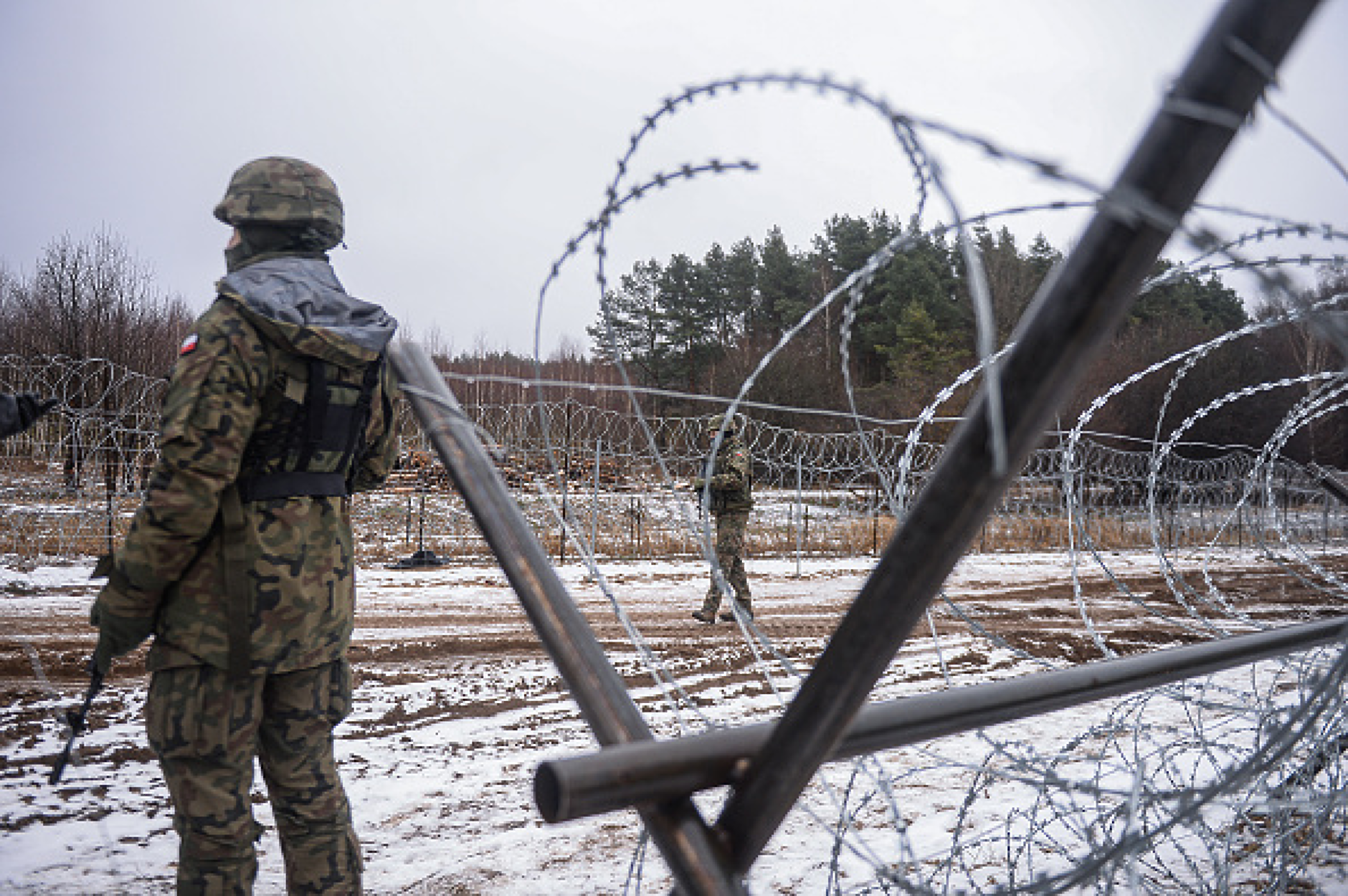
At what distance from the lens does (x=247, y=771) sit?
7.30ft

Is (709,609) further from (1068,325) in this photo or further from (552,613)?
(1068,325)

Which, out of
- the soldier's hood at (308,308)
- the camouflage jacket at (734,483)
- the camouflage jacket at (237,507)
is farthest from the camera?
the camouflage jacket at (734,483)

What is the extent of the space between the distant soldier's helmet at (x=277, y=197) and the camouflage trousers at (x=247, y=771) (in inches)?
44.3

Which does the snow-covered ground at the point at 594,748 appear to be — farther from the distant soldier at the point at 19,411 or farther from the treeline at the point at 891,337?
the treeline at the point at 891,337

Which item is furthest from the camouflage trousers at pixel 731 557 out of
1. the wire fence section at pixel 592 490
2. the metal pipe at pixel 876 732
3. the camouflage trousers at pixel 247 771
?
the metal pipe at pixel 876 732

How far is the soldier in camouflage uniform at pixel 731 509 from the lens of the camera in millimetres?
8578

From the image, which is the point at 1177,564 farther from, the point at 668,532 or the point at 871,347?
the point at 871,347

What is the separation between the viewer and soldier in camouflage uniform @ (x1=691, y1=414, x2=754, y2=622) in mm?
8578

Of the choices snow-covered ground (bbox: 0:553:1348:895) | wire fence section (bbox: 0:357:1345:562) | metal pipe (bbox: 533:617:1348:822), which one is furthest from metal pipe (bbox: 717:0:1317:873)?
wire fence section (bbox: 0:357:1345:562)

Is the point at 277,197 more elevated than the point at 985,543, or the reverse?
the point at 277,197

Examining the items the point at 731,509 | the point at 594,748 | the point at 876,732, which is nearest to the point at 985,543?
the point at 731,509

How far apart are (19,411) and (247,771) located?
50.4 inches

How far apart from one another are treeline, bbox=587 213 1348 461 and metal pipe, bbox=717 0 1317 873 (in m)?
10.7

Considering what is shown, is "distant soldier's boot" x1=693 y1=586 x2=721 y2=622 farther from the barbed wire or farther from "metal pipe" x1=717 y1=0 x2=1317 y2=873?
"metal pipe" x1=717 y1=0 x2=1317 y2=873
